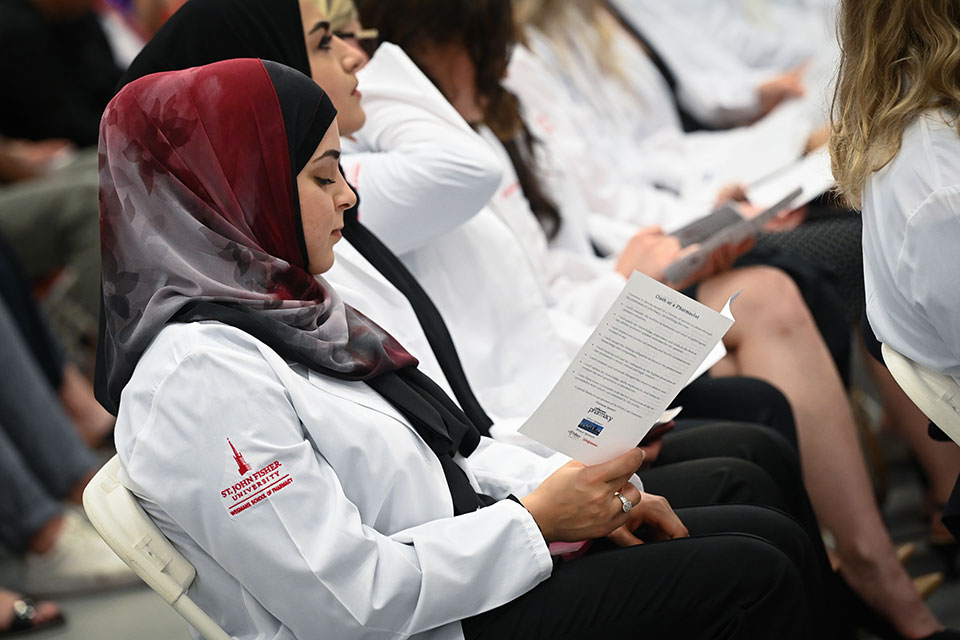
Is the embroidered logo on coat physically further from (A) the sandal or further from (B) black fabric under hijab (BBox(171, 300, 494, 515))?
(A) the sandal

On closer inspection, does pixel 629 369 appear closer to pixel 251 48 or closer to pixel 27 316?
pixel 251 48

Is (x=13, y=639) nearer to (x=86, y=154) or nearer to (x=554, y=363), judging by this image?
(x=554, y=363)

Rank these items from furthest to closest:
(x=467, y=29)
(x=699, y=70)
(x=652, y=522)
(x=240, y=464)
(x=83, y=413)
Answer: (x=699, y=70) < (x=83, y=413) < (x=467, y=29) < (x=652, y=522) < (x=240, y=464)

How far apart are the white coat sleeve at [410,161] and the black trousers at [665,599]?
740 millimetres

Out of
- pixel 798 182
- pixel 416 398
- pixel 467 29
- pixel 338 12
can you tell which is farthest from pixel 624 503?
pixel 798 182

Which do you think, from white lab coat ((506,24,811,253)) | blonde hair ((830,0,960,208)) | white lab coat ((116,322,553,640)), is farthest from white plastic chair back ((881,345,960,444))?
white lab coat ((506,24,811,253))

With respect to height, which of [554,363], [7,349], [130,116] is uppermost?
[130,116]

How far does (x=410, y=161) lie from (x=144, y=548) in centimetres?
87

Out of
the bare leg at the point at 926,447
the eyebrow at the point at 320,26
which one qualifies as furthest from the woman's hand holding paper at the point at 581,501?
the bare leg at the point at 926,447

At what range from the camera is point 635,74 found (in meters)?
3.49

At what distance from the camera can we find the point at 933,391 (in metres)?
1.34

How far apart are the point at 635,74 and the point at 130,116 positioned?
8.14 ft

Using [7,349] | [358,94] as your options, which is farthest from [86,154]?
[358,94]

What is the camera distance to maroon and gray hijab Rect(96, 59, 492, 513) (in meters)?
1.24
